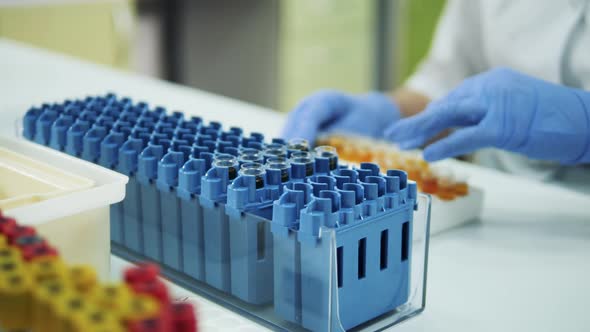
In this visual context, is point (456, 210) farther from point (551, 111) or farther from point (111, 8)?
point (111, 8)

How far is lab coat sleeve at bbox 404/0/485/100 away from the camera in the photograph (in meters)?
1.55

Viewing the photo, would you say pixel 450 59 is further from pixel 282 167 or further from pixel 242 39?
pixel 242 39

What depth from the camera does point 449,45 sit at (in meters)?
1.60

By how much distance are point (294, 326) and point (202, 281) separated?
13 cm

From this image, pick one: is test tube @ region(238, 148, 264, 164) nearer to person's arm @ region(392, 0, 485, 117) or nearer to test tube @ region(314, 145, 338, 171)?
test tube @ region(314, 145, 338, 171)

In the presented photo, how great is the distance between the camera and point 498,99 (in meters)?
1.03

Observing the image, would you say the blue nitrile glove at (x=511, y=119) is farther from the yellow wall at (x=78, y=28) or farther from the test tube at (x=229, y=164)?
the yellow wall at (x=78, y=28)

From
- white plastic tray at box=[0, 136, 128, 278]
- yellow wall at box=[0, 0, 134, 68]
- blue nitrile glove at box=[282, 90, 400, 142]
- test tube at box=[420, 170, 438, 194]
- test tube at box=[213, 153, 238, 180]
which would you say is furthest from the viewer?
yellow wall at box=[0, 0, 134, 68]

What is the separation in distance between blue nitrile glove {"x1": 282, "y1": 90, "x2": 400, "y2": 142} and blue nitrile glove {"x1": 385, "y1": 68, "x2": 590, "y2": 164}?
Result: 231 mm

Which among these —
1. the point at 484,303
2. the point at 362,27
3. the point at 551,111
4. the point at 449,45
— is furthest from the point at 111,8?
the point at 484,303

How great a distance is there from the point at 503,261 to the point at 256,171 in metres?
0.37

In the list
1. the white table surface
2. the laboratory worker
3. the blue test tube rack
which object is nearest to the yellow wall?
the white table surface

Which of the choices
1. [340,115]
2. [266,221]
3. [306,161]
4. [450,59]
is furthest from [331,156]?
[450,59]

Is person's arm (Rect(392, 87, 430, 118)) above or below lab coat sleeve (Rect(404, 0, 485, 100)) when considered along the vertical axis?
below
